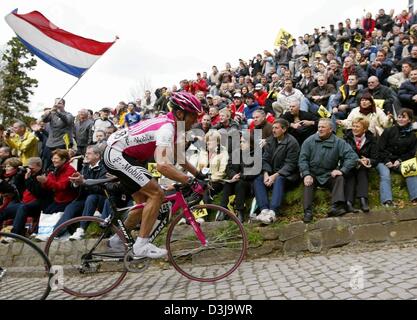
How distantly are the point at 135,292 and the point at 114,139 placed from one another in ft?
6.66

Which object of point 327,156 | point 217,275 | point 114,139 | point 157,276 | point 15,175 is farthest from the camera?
point 15,175

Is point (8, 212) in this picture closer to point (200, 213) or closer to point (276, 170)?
point (200, 213)

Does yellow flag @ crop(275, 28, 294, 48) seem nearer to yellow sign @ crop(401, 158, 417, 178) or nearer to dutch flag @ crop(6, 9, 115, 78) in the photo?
dutch flag @ crop(6, 9, 115, 78)

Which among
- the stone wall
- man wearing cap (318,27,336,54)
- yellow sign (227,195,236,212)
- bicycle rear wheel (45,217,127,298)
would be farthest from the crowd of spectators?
man wearing cap (318,27,336,54)

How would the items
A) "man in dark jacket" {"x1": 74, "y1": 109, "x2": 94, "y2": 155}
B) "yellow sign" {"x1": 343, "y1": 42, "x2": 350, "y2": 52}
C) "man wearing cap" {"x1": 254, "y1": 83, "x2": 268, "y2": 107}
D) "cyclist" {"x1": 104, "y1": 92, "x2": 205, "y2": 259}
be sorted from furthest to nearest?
Result: "yellow sign" {"x1": 343, "y1": 42, "x2": 350, "y2": 52}, "man wearing cap" {"x1": 254, "y1": 83, "x2": 268, "y2": 107}, "man in dark jacket" {"x1": 74, "y1": 109, "x2": 94, "y2": 155}, "cyclist" {"x1": 104, "y1": 92, "x2": 205, "y2": 259}

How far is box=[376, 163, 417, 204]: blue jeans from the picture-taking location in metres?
6.36

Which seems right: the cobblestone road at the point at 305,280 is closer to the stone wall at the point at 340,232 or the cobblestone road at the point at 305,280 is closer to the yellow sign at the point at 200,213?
the stone wall at the point at 340,232

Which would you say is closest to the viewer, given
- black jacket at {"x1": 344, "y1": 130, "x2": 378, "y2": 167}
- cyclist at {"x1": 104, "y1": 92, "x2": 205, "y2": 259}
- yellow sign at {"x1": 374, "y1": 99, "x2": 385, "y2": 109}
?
cyclist at {"x1": 104, "y1": 92, "x2": 205, "y2": 259}

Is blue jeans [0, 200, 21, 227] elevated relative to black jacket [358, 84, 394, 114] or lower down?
lower down

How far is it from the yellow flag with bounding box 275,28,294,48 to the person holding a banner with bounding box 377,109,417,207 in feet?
40.4

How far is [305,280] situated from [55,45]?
26.0 ft
